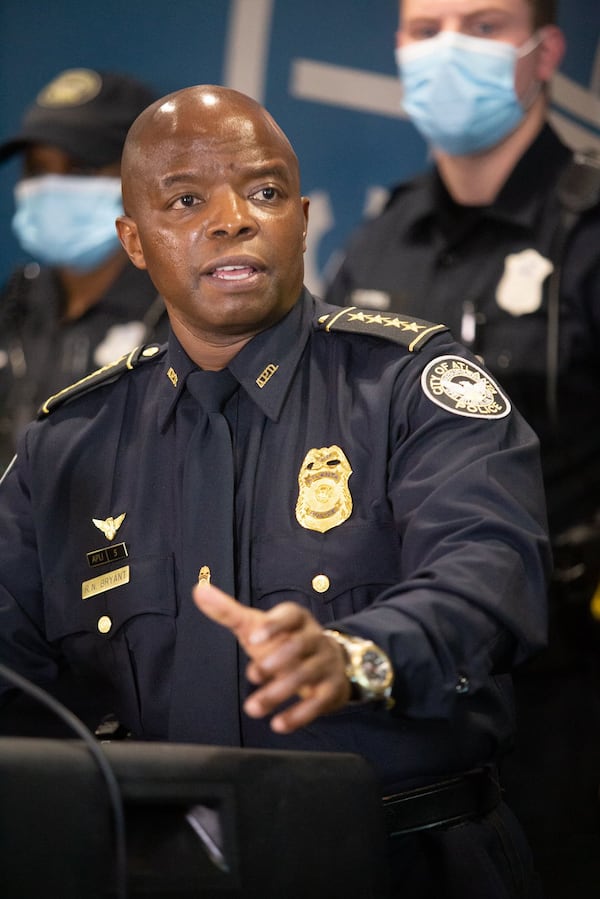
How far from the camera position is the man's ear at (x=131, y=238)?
2.16 m

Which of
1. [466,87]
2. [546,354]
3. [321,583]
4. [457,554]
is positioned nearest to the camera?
[457,554]

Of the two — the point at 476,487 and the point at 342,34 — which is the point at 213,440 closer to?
the point at 476,487

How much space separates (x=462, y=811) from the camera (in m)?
1.82

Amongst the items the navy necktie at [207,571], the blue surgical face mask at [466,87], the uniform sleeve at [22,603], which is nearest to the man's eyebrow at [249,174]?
the navy necktie at [207,571]

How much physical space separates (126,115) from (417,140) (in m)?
0.84

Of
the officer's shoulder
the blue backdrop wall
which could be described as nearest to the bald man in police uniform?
the officer's shoulder

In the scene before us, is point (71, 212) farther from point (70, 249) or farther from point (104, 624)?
point (104, 624)

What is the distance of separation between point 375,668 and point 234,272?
75cm

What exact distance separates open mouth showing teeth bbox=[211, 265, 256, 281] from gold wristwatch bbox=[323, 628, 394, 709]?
2.28 feet

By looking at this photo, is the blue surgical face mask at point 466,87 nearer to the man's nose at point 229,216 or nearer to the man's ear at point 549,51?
the man's ear at point 549,51

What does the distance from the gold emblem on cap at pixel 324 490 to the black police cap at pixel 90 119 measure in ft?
6.75

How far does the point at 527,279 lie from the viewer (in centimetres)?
302

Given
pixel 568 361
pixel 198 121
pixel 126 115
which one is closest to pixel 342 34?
pixel 126 115

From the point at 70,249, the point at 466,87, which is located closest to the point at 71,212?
the point at 70,249
